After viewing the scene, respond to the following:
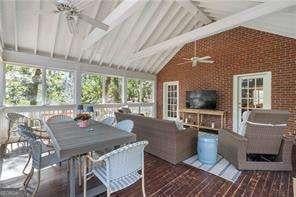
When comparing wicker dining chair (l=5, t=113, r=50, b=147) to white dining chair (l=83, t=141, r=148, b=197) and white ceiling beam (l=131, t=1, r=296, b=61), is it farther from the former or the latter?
white ceiling beam (l=131, t=1, r=296, b=61)

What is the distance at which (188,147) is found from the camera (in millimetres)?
4086

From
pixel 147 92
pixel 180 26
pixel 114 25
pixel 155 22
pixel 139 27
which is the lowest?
pixel 147 92

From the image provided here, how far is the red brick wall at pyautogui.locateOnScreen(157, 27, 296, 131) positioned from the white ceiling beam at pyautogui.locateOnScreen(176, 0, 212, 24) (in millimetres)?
823

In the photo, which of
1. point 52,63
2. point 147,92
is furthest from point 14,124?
point 147,92

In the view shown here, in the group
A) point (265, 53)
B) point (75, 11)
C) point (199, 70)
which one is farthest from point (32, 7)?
point (265, 53)

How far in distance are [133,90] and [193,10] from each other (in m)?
4.35

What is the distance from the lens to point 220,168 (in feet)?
11.9

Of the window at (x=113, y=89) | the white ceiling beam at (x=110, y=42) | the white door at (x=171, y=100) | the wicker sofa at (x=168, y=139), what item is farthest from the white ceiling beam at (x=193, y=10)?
the window at (x=113, y=89)

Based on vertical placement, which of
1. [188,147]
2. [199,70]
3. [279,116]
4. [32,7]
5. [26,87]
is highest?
[32,7]

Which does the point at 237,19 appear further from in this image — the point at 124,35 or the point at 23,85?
the point at 23,85

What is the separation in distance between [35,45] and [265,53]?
7006 mm

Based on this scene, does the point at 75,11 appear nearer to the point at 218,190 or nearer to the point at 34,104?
the point at 218,190

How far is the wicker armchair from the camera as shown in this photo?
11.1ft

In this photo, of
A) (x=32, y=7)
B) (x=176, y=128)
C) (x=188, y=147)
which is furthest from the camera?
(x=32, y=7)
